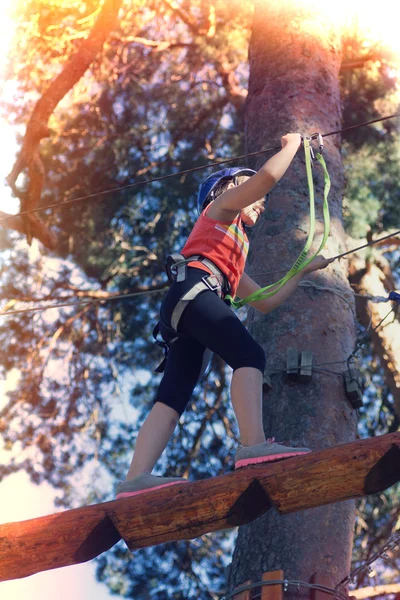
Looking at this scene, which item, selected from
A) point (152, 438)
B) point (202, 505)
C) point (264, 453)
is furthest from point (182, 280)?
point (202, 505)

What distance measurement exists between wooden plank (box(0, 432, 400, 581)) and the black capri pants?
44 centimetres

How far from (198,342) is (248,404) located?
469 millimetres

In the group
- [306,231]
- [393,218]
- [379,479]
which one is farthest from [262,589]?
[393,218]

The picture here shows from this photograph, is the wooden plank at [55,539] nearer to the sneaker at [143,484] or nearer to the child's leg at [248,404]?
the sneaker at [143,484]

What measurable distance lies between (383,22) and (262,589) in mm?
5593

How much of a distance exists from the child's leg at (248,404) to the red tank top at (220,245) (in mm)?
457

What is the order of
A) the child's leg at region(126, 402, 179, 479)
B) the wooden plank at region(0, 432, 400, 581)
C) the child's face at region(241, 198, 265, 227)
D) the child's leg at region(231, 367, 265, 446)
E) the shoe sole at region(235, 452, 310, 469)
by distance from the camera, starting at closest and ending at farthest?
the wooden plank at region(0, 432, 400, 581) → the shoe sole at region(235, 452, 310, 469) → the child's leg at region(231, 367, 265, 446) → the child's leg at region(126, 402, 179, 479) → the child's face at region(241, 198, 265, 227)

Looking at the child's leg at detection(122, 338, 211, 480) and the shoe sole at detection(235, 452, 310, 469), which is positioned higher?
the child's leg at detection(122, 338, 211, 480)

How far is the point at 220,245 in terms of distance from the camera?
3.20 m

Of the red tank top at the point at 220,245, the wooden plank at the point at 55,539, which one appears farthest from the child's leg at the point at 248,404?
the wooden plank at the point at 55,539

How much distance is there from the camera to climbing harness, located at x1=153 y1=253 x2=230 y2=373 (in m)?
3.07

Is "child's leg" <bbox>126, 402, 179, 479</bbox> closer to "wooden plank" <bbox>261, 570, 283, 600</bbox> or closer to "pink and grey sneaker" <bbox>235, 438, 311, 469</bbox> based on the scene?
"pink and grey sneaker" <bbox>235, 438, 311, 469</bbox>

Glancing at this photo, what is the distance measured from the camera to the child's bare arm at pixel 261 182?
9.92ft

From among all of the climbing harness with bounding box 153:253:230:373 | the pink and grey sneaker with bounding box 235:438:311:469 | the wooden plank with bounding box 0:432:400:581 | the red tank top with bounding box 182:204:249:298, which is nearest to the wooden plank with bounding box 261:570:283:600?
the wooden plank with bounding box 0:432:400:581
